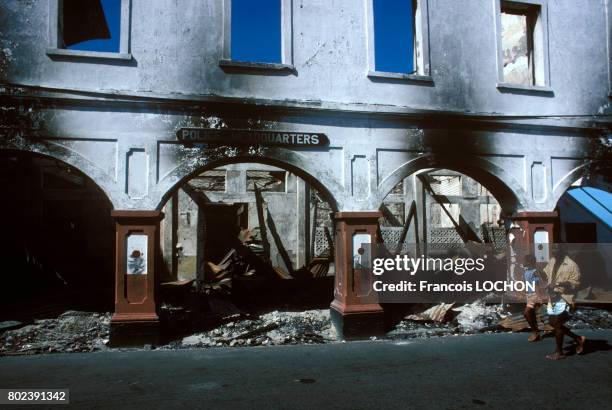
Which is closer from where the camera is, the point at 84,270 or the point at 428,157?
the point at 428,157

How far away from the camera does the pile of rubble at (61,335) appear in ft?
27.3

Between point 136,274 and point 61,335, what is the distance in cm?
215

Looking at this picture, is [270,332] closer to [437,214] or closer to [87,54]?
[87,54]

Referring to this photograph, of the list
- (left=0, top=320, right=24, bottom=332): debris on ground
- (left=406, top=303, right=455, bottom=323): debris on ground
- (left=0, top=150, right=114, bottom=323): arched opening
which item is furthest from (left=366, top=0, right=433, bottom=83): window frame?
(left=0, top=320, right=24, bottom=332): debris on ground

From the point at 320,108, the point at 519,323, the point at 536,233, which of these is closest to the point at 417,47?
the point at 320,108

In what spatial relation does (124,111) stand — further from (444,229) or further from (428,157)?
(444,229)

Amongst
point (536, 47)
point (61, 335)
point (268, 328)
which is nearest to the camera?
point (61, 335)

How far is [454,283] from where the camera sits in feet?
40.5

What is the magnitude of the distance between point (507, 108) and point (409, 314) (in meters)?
5.08

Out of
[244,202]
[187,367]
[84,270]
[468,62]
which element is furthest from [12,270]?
[468,62]

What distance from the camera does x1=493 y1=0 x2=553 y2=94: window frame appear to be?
10.4 meters

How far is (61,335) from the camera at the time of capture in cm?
907

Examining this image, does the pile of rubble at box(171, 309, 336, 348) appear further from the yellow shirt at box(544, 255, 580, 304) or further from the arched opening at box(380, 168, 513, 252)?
the arched opening at box(380, 168, 513, 252)

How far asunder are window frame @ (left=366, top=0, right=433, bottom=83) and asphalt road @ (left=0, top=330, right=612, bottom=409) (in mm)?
5362
